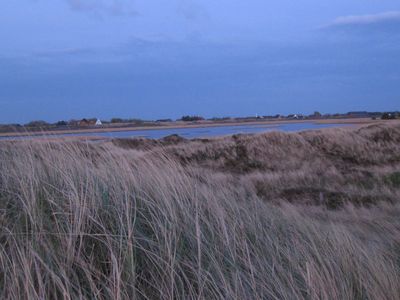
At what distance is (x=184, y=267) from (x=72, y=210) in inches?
41.6

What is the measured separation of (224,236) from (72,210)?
4.61 feet

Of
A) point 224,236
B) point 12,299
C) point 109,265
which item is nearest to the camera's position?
point 12,299

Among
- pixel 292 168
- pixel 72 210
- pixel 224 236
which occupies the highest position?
pixel 72 210

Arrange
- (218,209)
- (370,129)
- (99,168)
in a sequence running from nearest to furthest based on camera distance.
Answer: (218,209) < (99,168) < (370,129)

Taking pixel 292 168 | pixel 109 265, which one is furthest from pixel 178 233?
pixel 292 168

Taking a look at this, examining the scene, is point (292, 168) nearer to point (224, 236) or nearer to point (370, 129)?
point (370, 129)

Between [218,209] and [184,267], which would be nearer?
[184,267]

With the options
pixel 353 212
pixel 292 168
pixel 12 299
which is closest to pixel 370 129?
pixel 292 168

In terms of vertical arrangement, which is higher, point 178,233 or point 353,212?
point 178,233

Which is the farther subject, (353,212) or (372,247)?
(353,212)

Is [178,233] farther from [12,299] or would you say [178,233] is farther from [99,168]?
[99,168]

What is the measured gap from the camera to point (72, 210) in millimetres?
4590

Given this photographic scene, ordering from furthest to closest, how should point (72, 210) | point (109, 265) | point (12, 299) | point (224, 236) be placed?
point (224, 236) < point (72, 210) < point (109, 265) < point (12, 299)

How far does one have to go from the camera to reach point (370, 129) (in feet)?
100
